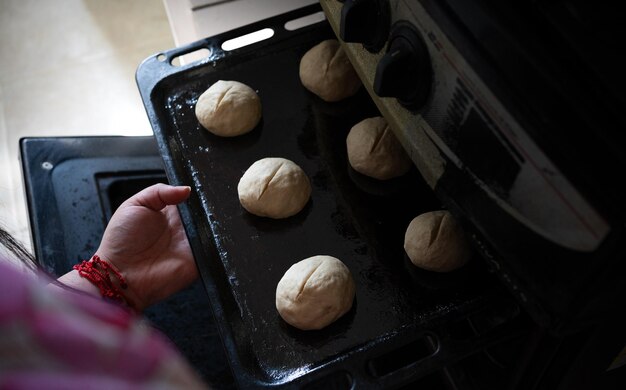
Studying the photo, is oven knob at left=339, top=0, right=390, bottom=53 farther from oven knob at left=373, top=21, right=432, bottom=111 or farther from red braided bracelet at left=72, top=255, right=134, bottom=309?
red braided bracelet at left=72, top=255, right=134, bottom=309

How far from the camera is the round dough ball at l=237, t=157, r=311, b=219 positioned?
3.61 feet

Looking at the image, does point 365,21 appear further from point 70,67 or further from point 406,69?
point 70,67

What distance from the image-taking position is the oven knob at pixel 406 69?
29.5 inches

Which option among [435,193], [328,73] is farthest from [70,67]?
[435,193]

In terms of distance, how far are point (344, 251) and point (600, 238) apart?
0.56 m

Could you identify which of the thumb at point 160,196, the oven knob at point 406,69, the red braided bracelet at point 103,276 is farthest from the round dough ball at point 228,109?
the oven knob at point 406,69

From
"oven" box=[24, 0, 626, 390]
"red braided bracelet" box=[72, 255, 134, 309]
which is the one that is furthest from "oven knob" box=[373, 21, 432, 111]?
"red braided bracelet" box=[72, 255, 134, 309]

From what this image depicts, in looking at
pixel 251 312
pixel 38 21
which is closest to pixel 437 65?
pixel 251 312

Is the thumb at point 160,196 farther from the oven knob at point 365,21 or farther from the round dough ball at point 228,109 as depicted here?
the oven knob at point 365,21

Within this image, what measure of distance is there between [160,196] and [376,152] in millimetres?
404

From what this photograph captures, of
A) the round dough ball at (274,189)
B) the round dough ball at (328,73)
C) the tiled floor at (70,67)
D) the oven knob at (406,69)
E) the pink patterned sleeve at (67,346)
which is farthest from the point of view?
the tiled floor at (70,67)

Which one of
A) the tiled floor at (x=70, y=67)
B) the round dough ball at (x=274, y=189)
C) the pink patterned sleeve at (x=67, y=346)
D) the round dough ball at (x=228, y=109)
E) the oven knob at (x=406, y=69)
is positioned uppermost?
the pink patterned sleeve at (x=67, y=346)

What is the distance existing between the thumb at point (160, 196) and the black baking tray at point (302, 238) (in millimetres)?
32

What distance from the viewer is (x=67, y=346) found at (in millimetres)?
281
